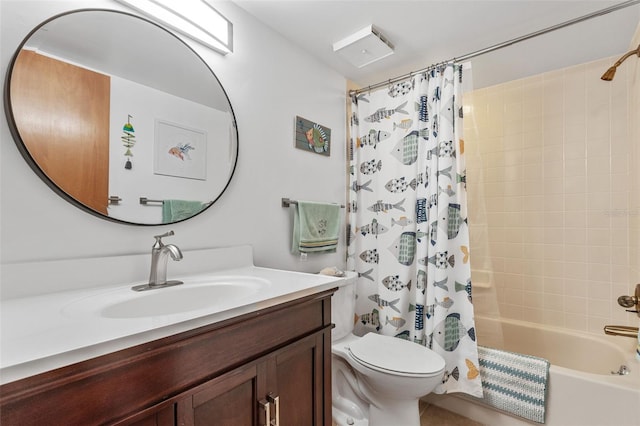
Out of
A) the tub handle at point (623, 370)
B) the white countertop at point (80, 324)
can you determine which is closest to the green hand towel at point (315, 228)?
the white countertop at point (80, 324)

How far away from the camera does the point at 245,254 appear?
4.99ft

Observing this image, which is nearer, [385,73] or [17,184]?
[17,184]

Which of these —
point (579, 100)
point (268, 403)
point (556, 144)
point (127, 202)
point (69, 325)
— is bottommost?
point (268, 403)

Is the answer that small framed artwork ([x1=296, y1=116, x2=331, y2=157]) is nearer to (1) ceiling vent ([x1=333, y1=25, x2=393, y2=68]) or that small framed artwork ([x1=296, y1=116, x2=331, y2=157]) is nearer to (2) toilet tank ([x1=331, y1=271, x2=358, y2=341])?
(1) ceiling vent ([x1=333, y1=25, x2=393, y2=68])

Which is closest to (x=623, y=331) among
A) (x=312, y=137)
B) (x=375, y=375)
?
(x=375, y=375)

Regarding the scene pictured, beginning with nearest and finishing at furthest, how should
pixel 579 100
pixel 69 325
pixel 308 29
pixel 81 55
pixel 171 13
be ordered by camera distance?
pixel 69 325, pixel 81 55, pixel 171 13, pixel 308 29, pixel 579 100

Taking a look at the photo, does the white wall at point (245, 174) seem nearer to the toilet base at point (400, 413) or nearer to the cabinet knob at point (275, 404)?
the cabinet knob at point (275, 404)

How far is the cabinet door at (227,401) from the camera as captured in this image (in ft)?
2.44

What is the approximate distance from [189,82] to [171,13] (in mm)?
263

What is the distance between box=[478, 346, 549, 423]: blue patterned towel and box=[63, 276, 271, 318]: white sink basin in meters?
1.38

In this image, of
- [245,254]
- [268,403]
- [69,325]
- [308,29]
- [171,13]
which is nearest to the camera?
[69,325]

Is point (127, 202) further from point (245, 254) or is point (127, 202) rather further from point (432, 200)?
point (432, 200)

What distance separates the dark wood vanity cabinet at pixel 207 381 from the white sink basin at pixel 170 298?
116 mm

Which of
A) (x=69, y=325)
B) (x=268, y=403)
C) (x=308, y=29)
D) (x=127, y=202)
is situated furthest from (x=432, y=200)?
(x=69, y=325)
